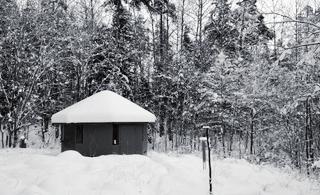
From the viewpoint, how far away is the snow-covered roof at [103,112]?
1540 centimetres

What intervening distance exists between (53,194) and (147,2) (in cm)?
2090

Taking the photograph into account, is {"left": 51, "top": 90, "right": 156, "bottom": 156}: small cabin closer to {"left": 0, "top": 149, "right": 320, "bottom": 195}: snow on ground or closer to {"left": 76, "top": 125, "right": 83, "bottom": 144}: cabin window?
{"left": 76, "top": 125, "right": 83, "bottom": 144}: cabin window

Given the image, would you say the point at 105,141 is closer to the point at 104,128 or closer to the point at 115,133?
the point at 104,128

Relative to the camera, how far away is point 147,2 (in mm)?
25953

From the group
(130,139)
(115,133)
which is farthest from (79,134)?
(130,139)

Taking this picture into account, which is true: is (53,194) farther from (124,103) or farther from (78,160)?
(124,103)

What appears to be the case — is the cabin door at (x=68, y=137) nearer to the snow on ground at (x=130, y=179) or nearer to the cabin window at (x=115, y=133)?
the cabin window at (x=115, y=133)

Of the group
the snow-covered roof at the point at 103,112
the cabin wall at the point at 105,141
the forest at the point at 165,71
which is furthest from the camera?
the forest at the point at 165,71

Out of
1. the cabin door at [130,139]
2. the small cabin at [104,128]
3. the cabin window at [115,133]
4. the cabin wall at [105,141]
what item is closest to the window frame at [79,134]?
the small cabin at [104,128]

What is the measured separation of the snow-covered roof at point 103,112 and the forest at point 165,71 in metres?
4.82

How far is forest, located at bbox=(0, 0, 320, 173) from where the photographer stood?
1970 centimetres

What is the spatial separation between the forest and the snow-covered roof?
4.82 meters

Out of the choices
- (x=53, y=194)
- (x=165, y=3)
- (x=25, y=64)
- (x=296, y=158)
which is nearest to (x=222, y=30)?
(x=165, y=3)

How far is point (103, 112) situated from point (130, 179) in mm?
6376
